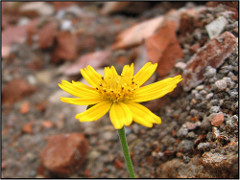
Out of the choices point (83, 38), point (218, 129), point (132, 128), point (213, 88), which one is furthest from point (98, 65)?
point (218, 129)

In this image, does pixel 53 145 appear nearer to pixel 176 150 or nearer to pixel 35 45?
pixel 176 150

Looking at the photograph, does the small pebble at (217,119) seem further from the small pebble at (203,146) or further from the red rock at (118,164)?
the red rock at (118,164)

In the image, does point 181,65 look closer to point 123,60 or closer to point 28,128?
point 123,60

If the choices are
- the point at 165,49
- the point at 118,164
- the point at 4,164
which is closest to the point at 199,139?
the point at 118,164

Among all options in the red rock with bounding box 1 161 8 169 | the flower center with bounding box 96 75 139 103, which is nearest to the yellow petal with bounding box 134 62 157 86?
the flower center with bounding box 96 75 139 103

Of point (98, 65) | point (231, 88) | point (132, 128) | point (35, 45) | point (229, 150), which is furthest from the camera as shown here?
point (35, 45)

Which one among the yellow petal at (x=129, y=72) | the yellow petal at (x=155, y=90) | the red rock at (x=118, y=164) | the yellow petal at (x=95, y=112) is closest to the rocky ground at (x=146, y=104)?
the red rock at (x=118, y=164)
